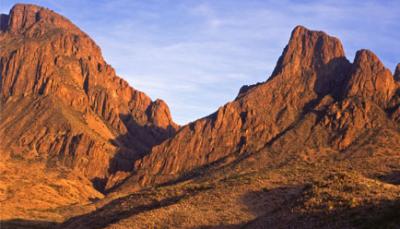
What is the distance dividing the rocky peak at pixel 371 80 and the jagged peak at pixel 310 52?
43.1ft

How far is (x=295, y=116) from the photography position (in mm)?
166625

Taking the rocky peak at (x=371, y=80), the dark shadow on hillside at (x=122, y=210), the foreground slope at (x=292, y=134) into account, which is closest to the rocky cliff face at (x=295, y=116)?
the rocky peak at (x=371, y=80)

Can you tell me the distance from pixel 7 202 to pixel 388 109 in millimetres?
99768

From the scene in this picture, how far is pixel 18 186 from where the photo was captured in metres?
126

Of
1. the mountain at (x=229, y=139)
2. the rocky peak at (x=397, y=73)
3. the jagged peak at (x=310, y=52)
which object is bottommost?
the mountain at (x=229, y=139)

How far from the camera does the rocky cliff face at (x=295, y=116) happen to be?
150250 millimetres

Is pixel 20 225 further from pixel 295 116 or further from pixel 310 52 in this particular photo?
pixel 310 52

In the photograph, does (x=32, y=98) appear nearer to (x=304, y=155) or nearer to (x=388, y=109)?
(x=304, y=155)

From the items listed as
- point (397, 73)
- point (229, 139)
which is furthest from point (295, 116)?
point (397, 73)

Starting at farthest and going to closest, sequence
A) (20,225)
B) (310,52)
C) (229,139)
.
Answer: (310,52) < (229,139) < (20,225)

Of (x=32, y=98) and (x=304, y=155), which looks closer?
(x=304, y=155)

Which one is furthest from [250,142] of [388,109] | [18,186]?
[18,186]

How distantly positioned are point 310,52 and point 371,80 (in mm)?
28929

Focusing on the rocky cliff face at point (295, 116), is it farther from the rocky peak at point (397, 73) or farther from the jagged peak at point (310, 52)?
the rocky peak at point (397, 73)
